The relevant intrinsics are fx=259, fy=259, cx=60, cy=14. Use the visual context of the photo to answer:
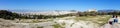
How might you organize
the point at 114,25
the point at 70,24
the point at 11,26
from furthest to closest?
the point at 114,25 < the point at 70,24 < the point at 11,26

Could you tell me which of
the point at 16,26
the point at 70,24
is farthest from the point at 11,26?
the point at 70,24

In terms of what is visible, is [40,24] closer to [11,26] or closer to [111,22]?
[11,26]

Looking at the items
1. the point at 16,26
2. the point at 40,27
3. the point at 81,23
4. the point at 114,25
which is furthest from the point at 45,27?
the point at 114,25

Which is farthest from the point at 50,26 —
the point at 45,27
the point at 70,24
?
the point at 70,24

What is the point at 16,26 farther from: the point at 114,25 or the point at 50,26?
the point at 114,25

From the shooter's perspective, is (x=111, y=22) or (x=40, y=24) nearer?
(x=40, y=24)

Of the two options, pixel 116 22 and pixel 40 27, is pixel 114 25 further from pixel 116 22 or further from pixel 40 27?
pixel 40 27

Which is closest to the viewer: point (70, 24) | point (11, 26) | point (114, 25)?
point (11, 26)
